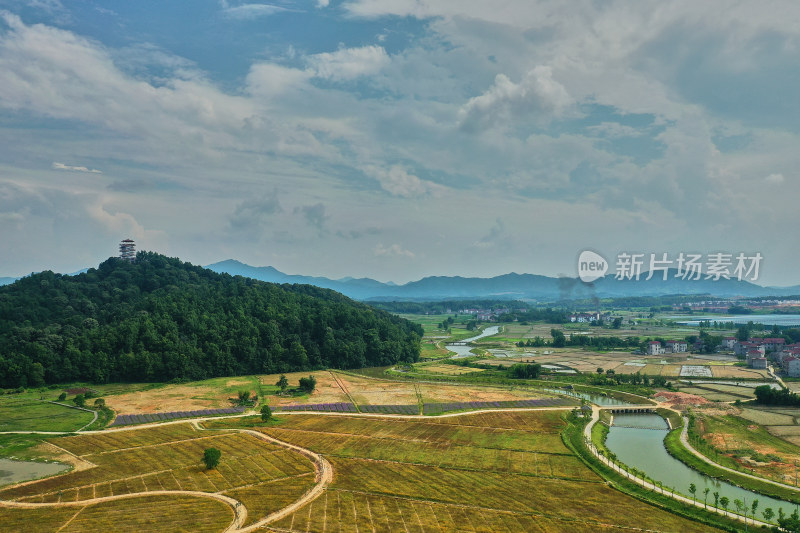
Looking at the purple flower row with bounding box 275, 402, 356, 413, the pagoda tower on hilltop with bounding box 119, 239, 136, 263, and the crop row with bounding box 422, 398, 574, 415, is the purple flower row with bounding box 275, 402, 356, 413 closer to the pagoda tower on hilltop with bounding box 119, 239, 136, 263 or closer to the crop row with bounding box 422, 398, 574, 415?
the crop row with bounding box 422, 398, 574, 415

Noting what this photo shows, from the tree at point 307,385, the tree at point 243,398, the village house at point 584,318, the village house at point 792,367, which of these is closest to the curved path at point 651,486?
the tree at point 307,385

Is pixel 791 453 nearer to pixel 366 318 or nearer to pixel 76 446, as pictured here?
pixel 76 446

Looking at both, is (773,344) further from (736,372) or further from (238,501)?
(238,501)

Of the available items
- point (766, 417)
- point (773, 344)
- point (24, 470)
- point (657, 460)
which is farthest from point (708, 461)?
point (773, 344)

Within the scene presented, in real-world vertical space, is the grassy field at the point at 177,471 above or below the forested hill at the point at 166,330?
below

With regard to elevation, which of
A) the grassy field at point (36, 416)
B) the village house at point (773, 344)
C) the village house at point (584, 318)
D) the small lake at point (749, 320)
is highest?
the small lake at point (749, 320)

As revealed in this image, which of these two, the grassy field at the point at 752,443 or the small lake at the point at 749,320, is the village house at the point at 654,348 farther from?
the small lake at the point at 749,320

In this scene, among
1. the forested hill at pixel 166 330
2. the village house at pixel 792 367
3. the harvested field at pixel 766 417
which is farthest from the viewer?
the village house at pixel 792 367
